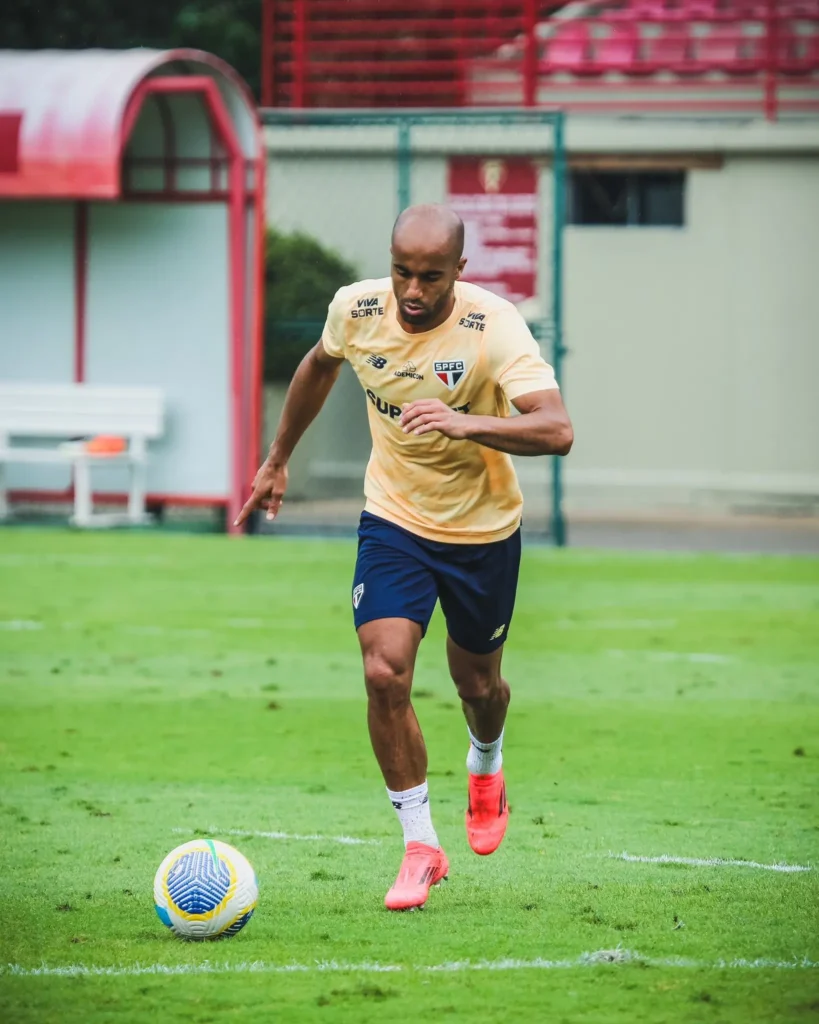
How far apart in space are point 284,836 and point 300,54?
16800mm

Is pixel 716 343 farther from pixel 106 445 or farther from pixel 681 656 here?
pixel 681 656

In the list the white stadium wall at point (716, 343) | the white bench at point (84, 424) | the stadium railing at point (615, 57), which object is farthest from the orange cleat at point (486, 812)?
the stadium railing at point (615, 57)

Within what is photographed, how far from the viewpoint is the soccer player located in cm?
566

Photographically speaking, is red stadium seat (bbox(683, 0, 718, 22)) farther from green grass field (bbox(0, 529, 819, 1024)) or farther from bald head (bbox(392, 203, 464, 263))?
bald head (bbox(392, 203, 464, 263))

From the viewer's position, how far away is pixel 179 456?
1930cm

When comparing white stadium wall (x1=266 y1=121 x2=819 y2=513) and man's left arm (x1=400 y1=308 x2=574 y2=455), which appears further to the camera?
white stadium wall (x1=266 y1=121 x2=819 y2=513)

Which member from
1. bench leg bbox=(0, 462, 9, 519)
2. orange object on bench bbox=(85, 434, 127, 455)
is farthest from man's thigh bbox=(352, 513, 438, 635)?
bench leg bbox=(0, 462, 9, 519)

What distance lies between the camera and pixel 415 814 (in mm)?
5898

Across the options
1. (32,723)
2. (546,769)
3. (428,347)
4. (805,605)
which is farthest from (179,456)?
(428,347)

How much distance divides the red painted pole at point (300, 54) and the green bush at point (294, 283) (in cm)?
180

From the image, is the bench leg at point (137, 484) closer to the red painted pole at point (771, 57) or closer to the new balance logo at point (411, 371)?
the red painted pole at point (771, 57)

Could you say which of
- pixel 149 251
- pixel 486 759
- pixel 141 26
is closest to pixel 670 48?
pixel 149 251

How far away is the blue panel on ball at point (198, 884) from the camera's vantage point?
5227 millimetres

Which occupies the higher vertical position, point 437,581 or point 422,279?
point 422,279
